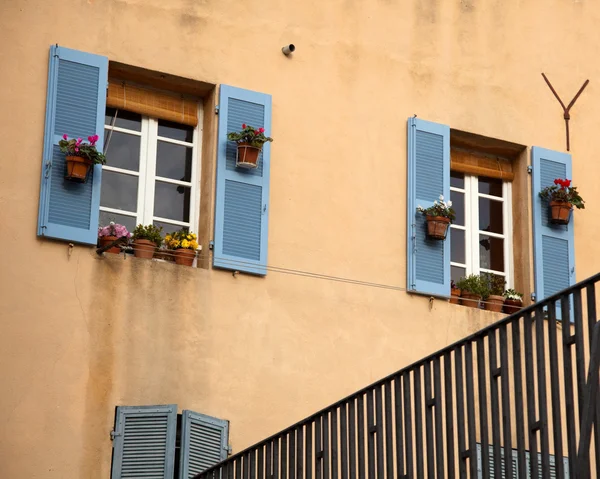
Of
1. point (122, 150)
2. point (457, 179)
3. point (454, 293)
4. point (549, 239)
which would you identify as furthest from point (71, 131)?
point (549, 239)

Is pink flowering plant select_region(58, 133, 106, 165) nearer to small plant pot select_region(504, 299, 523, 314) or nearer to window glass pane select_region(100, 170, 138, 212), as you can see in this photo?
window glass pane select_region(100, 170, 138, 212)

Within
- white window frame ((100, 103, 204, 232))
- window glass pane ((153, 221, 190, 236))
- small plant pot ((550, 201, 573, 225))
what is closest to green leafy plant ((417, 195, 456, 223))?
small plant pot ((550, 201, 573, 225))

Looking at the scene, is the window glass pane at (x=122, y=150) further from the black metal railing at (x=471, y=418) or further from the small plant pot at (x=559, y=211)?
the small plant pot at (x=559, y=211)

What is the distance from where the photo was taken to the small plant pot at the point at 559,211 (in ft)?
38.5

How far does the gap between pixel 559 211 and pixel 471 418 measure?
6172 mm

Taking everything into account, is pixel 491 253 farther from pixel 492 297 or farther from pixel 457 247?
pixel 492 297

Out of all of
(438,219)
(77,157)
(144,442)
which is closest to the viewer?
(144,442)

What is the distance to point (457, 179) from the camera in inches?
474

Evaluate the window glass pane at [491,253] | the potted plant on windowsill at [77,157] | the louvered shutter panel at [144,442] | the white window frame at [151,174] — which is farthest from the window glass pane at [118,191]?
the window glass pane at [491,253]

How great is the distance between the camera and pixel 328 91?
11125 mm

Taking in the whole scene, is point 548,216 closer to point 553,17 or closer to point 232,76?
point 553,17

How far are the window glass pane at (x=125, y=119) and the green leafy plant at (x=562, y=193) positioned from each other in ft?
12.4

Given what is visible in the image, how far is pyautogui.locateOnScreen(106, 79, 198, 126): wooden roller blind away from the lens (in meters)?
10.4

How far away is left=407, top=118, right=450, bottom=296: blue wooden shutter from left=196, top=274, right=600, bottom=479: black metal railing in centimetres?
348
